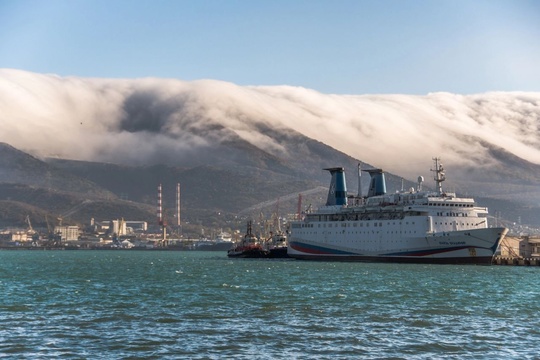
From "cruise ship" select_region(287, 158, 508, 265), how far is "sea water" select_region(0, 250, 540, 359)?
53220 mm

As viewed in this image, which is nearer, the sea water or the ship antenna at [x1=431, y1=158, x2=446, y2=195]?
the sea water

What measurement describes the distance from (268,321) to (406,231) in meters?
93.5

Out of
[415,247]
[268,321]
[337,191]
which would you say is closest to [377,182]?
[337,191]

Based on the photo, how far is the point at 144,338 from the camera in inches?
1683

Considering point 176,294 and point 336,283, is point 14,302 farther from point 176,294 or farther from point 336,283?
point 336,283

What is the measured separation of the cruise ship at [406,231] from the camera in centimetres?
13362

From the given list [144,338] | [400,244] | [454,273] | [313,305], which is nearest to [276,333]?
[144,338]

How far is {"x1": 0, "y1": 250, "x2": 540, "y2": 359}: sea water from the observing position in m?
39.6

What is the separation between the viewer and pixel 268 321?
49.9 m

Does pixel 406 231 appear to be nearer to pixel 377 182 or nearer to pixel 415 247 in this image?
pixel 415 247

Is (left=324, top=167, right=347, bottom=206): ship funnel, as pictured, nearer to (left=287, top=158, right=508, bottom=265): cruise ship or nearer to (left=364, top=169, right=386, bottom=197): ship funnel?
(left=364, top=169, right=386, bottom=197): ship funnel

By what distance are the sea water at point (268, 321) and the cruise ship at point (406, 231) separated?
175 feet

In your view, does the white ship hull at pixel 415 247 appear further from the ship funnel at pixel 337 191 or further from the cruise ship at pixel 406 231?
the ship funnel at pixel 337 191

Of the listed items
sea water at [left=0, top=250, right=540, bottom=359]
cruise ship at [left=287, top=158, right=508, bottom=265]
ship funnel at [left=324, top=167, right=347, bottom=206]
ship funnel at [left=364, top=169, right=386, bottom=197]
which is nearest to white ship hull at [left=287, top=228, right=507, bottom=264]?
cruise ship at [left=287, top=158, right=508, bottom=265]
